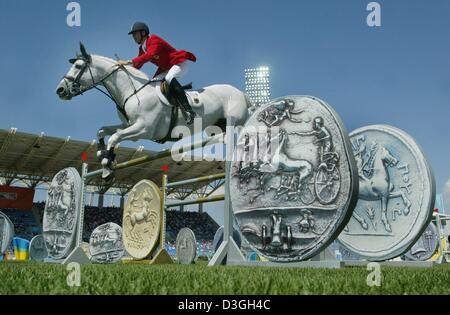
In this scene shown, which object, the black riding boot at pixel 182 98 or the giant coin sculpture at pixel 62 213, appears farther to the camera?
the giant coin sculpture at pixel 62 213

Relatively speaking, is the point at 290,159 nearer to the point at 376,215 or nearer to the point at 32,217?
the point at 376,215

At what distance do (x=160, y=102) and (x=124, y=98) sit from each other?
0.42 m

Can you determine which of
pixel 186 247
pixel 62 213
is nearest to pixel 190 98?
pixel 62 213

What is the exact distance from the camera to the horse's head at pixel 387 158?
4.99 meters

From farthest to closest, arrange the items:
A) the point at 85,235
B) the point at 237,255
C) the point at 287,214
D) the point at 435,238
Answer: the point at 85,235, the point at 435,238, the point at 237,255, the point at 287,214

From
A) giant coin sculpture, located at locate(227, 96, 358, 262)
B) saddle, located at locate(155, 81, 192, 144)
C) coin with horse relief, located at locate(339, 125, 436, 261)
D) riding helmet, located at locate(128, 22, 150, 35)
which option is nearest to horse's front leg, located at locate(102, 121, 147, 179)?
saddle, located at locate(155, 81, 192, 144)

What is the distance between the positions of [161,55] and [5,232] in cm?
700

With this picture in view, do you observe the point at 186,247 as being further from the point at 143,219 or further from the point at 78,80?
the point at 78,80

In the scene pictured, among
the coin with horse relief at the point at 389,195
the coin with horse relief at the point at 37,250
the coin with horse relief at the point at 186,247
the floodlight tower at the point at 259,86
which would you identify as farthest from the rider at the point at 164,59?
the floodlight tower at the point at 259,86

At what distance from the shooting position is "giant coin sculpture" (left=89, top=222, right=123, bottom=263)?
922cm

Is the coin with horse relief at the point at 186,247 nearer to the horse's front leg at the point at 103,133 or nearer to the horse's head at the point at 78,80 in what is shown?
the horse's front leg at the point at 103,133

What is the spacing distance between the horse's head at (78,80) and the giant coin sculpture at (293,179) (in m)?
1.93
